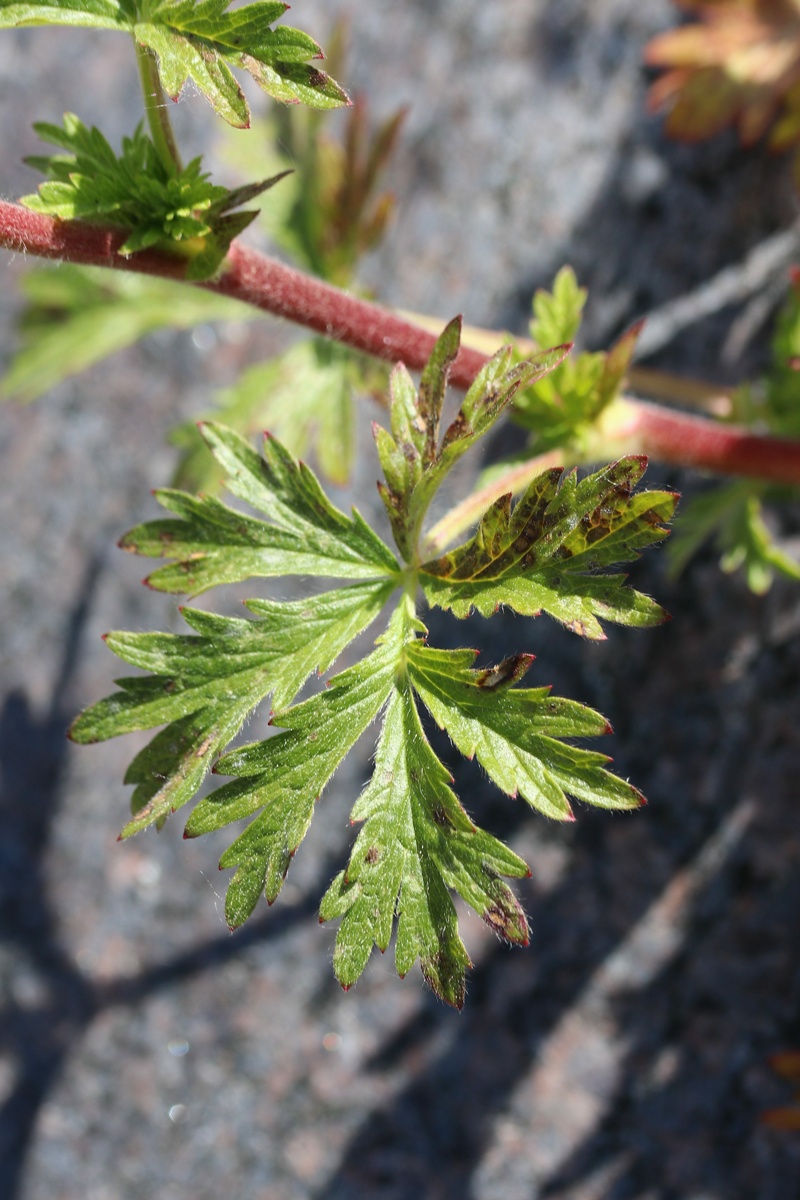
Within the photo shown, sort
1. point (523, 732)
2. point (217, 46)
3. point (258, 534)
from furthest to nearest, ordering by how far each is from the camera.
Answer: point (258, 534) → point (523, 732) → point (217, 46)

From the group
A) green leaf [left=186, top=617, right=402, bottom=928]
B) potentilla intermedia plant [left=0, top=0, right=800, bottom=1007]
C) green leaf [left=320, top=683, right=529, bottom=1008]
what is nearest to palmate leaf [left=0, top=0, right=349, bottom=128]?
potentilla intermedia plant [left=0, top=0, right=800, bottom=1007]

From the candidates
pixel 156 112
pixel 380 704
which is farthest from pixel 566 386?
pixel 156 112

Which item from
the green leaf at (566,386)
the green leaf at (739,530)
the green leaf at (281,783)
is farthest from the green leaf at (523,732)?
the green leaf at (739,530)

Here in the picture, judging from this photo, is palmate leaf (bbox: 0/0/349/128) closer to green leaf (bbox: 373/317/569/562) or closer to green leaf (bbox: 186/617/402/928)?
green leaf (bbox: 373/317/569/562)

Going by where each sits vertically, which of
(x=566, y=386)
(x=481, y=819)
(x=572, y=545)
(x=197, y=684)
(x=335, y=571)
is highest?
(x=566, y=386)

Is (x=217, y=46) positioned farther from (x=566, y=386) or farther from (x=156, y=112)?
(x=566, y=386)

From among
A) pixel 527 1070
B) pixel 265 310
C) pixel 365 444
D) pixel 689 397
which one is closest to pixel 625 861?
pixel 527 1070
